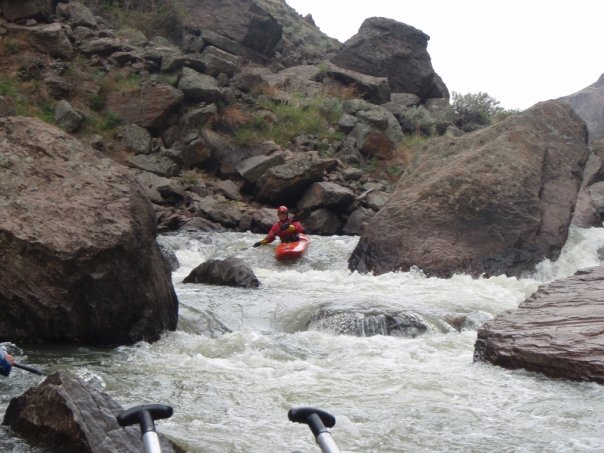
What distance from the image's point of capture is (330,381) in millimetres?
5418

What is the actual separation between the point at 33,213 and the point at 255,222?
8551mm

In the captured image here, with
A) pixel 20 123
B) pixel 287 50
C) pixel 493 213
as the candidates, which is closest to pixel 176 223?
pixel 493 213

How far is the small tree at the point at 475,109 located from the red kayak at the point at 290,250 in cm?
1431

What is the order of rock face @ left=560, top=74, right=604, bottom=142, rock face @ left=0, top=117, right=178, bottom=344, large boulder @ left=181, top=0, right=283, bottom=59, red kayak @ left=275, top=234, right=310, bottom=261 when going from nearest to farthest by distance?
rock face @ left=0, top=117, right=178, bottom=344 < red kayak @ left=275, top=234, right=310, bottom=261 < large boulder @ left=181, top=0, right=283, bottom=59 < rock face @ left=560, top=74, right=604, bottom=142

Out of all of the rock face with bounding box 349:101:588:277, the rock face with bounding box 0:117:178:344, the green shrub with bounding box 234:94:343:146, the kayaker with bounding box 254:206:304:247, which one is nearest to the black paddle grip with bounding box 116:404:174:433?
the rock face with bounding box 0:117:178:344

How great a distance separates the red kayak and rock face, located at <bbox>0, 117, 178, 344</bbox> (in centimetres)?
492

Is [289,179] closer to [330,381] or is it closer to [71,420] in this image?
[330,381]

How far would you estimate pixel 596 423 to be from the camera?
4.40m

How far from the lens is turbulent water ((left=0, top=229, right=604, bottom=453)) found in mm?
4180

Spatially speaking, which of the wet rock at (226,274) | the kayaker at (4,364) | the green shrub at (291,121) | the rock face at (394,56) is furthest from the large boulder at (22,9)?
the kayaker at (4,364)

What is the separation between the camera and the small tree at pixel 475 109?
25.4m

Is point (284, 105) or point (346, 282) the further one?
point (284, 105)

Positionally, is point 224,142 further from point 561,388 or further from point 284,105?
point 561,388

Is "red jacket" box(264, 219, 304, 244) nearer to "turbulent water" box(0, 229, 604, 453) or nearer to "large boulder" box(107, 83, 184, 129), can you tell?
"turbulent water" box(0, 229, 604, 453)
